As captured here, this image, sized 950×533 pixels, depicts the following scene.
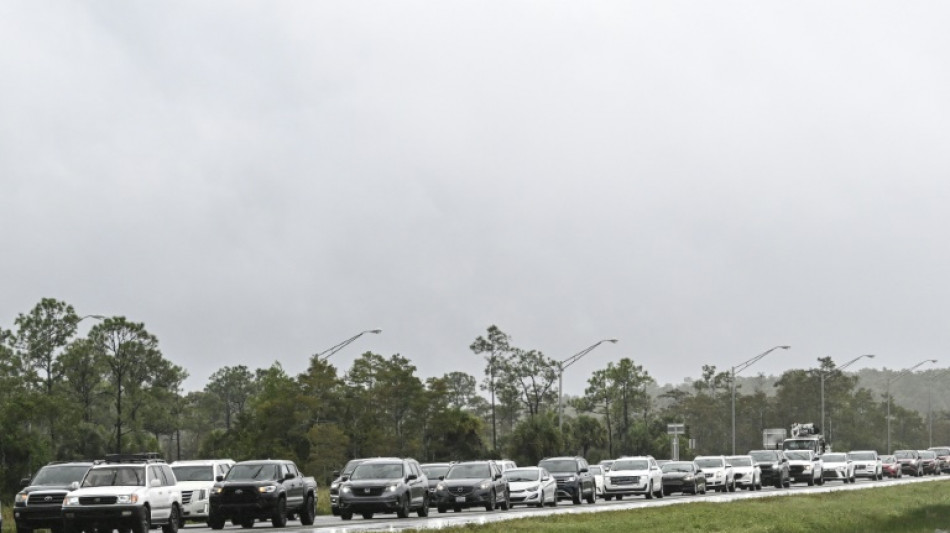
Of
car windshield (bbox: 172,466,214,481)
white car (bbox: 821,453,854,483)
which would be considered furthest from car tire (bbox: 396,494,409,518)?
white car (bbox: 821,453,854,483)

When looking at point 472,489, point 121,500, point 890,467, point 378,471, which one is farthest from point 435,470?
point 890,467

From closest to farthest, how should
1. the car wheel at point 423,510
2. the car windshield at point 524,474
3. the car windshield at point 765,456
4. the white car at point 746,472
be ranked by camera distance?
the car wheel at point 423,510, the car windshield at point 524,474, the white car at point 746,472, the car windshield at point 765,456

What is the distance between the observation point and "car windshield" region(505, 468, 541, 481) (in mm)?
48812

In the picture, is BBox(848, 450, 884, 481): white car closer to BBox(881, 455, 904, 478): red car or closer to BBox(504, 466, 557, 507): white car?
BBox(881, 455, 904, 478): red car

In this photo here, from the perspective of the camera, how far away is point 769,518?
37500 millimetres

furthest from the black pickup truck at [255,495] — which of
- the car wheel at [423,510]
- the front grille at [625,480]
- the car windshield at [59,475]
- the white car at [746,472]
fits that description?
the white car at [746,472]

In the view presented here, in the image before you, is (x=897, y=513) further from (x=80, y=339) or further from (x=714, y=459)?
(x=80, y=339)

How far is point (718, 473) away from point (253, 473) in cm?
3319

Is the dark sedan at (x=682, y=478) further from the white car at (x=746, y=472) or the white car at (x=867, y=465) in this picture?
the white car at (x=867, y=465)

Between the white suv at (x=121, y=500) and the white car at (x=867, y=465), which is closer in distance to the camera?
the white suv at (x=121, y=500)

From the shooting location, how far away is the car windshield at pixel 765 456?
71.2 m

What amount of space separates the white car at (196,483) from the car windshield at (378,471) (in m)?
4.08

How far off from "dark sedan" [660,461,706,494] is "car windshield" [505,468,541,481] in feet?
36.0

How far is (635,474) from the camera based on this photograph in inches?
2231
